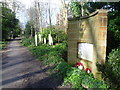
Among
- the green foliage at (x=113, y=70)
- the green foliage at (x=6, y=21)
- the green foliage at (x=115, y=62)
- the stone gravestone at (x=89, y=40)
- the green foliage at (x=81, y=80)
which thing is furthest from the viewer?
the green foliage at (x=6, y=21)

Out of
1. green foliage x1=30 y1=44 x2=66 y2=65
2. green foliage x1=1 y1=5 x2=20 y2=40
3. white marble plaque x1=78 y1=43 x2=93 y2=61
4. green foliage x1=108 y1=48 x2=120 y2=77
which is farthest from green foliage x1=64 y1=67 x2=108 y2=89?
green foliage x1=1 y1=5 x2=20 y2=40

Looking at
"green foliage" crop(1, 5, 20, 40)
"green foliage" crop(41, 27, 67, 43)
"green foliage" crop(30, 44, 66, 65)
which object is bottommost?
"green foliage" crop(30, 44, 66, 65)

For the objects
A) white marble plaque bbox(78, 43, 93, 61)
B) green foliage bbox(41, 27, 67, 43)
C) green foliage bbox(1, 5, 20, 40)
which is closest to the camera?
white marble plaque bbox(78, 43, 93, 61)

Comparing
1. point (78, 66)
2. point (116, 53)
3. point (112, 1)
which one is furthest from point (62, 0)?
point (116, 53)

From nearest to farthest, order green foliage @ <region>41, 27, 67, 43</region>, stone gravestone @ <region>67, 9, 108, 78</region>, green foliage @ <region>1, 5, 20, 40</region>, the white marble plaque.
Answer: stone gravestone @ <region>67, 9, 108, 78</region> < the white marble plaque < green foliage @ <region>41, 27, 67, 43</region> < green foliage @ <region>1, 5, 20, 40</region>

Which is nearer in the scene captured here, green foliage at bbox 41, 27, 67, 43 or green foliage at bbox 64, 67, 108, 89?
green foliage at bbox 64, 67, 108, 89

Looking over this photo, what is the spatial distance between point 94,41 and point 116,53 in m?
0.90

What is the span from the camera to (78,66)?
510 cm

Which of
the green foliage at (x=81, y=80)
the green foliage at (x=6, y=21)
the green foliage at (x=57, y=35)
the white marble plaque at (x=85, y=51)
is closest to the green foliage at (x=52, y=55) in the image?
the white marble plaque at (x=85, y=51)

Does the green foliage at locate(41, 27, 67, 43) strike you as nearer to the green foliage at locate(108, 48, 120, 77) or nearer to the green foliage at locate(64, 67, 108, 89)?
the green foliage at locate(64, 67, 108, 89)

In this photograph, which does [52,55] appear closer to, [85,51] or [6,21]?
[85,51]

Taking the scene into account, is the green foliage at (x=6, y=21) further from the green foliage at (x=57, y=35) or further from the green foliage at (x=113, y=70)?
the green foliage at (x=113, y=70)

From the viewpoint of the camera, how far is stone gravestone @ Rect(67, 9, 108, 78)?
13.0 feet

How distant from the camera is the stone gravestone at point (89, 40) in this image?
3.97m
